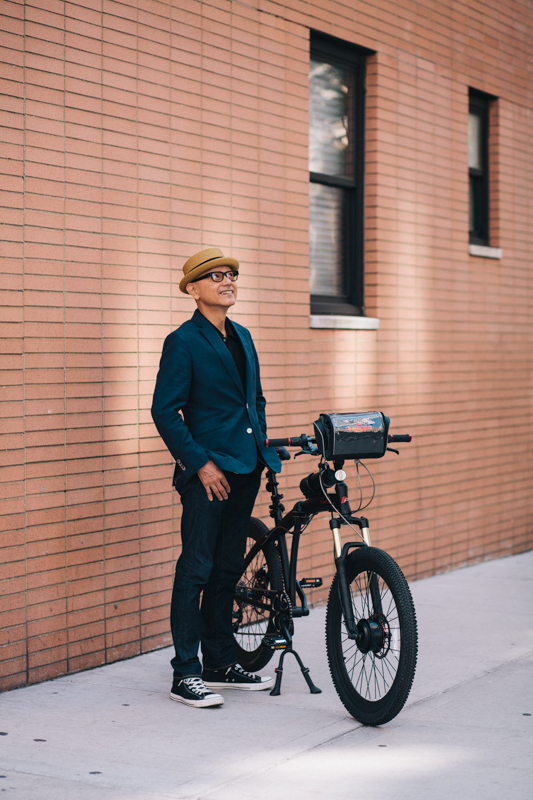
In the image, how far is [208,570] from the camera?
17.8ft

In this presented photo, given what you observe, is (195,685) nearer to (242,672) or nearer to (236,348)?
(242,672)

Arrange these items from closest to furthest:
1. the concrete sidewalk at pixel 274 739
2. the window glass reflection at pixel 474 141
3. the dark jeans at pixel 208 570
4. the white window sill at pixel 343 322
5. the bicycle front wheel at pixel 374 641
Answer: the concrete sidewalk at pixel 274 739
the bicycle front wheel at pixel 374 641
the dark jeans at pixel 208 570
the white window sill at pixel 343 322
the window glass reflection at pixel 474 141

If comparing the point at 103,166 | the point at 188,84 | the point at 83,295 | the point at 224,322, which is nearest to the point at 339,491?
the point at 224,322

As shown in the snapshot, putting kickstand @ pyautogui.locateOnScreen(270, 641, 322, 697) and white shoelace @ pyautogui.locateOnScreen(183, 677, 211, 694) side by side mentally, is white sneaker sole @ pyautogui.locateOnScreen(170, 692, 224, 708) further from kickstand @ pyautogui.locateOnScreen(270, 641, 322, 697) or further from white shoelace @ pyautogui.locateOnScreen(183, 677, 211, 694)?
kickstand @ pyautogui.locateOnScreen(270, 641, 322, 697)

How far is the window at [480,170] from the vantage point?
10.3 m

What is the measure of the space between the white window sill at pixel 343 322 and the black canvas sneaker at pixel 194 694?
123 inches

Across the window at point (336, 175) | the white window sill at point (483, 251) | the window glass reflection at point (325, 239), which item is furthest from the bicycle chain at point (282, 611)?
the white window sill at point (483, 251)

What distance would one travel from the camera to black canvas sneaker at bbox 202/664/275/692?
5.57m

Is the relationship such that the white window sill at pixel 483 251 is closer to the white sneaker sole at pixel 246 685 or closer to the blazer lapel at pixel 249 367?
the blazer lapel at pixel 249 367

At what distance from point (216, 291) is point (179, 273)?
1.15 meters

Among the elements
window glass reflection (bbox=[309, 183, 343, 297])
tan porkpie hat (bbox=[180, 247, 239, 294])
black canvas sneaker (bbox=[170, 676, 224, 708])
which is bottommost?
black canvas sneaker (bbox=[170, 676, 224, 708])

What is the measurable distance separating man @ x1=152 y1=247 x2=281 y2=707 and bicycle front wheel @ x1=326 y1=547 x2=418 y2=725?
1.85 feet

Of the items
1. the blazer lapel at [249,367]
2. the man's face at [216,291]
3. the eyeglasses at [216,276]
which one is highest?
the eyeglasses at [216,276]

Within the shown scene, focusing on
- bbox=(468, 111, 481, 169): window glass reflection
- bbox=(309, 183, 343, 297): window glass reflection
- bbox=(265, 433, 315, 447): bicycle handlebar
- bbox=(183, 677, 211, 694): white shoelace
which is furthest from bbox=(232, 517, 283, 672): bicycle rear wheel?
bbox=(468, 111, 481, 169): window glass reflection
